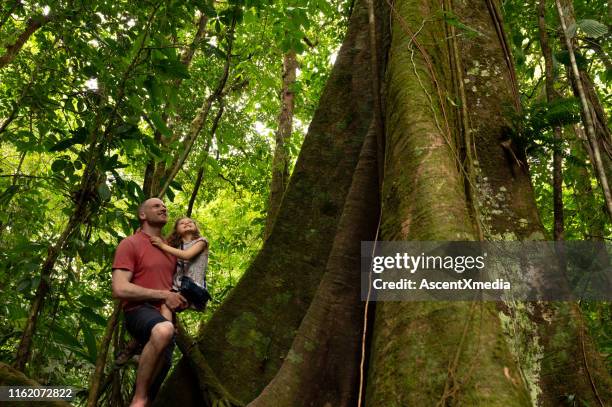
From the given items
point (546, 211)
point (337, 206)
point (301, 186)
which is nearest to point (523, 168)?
point (337, 206)

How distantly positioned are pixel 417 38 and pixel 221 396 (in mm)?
2360

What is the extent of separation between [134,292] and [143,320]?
0.56ft

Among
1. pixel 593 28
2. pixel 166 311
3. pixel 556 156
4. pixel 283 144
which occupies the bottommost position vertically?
pixel 166 311

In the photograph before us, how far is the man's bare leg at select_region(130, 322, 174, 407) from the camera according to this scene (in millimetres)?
2862

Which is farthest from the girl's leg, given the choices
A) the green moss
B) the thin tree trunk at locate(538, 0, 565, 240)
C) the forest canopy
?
the thin tree trunk at locate(538, 0, 565, 240)

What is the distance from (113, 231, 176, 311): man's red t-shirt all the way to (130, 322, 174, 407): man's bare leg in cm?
26

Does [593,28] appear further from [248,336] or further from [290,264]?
[248,336]

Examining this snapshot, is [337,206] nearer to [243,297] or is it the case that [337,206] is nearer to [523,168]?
[243,297]

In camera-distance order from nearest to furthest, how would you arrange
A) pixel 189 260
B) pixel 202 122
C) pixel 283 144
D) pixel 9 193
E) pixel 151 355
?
pixel 151 355, pixel 189 260, pixel 9 193, pixel 202 122, pixel 283 144

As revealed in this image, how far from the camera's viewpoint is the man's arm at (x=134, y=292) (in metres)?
2.96

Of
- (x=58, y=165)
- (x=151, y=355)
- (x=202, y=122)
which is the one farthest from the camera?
(x=202, y=122)

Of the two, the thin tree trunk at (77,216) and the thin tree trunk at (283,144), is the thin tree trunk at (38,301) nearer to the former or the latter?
the thin tree trunk at (77,216)

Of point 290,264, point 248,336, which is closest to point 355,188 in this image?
point 290,264

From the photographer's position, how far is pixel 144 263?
124 inches
